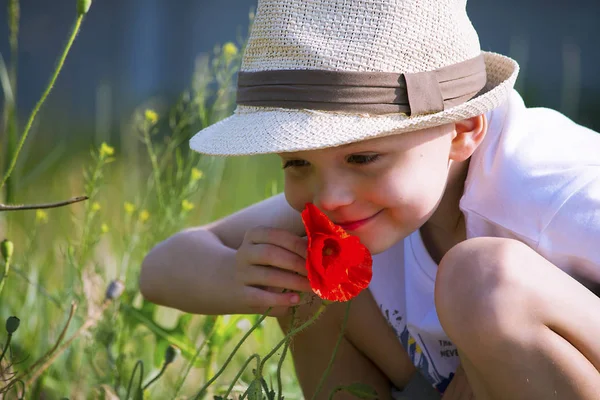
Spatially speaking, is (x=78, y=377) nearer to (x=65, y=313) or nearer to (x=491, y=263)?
(x=65, y=313)

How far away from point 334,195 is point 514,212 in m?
0.32

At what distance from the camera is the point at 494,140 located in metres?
1.64

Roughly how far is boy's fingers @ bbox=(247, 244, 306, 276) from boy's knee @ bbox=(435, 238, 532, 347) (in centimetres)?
25

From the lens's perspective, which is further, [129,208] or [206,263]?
[129,208]

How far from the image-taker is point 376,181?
1461 millimetres

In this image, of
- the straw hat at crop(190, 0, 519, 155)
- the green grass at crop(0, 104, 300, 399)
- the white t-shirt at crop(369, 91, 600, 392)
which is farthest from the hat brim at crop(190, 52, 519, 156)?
the green grass at crop(0, 104, 300, 399)

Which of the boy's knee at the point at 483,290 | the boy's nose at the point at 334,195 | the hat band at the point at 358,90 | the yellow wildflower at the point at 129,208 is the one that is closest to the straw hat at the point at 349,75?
the hat band at the point at 358,90

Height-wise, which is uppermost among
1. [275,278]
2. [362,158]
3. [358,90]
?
[358,90]

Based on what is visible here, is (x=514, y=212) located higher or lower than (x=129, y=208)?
higher

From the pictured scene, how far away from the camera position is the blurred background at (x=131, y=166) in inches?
78.0

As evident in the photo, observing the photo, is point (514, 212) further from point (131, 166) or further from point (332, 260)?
point (131, 166)

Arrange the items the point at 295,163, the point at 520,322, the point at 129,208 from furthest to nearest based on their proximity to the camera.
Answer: the point at 129,208
the point at 295,163
the point at 520,322

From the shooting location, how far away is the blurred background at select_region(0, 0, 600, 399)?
1.98 meters

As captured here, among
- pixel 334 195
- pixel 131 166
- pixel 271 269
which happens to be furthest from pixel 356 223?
pixel 131 166
